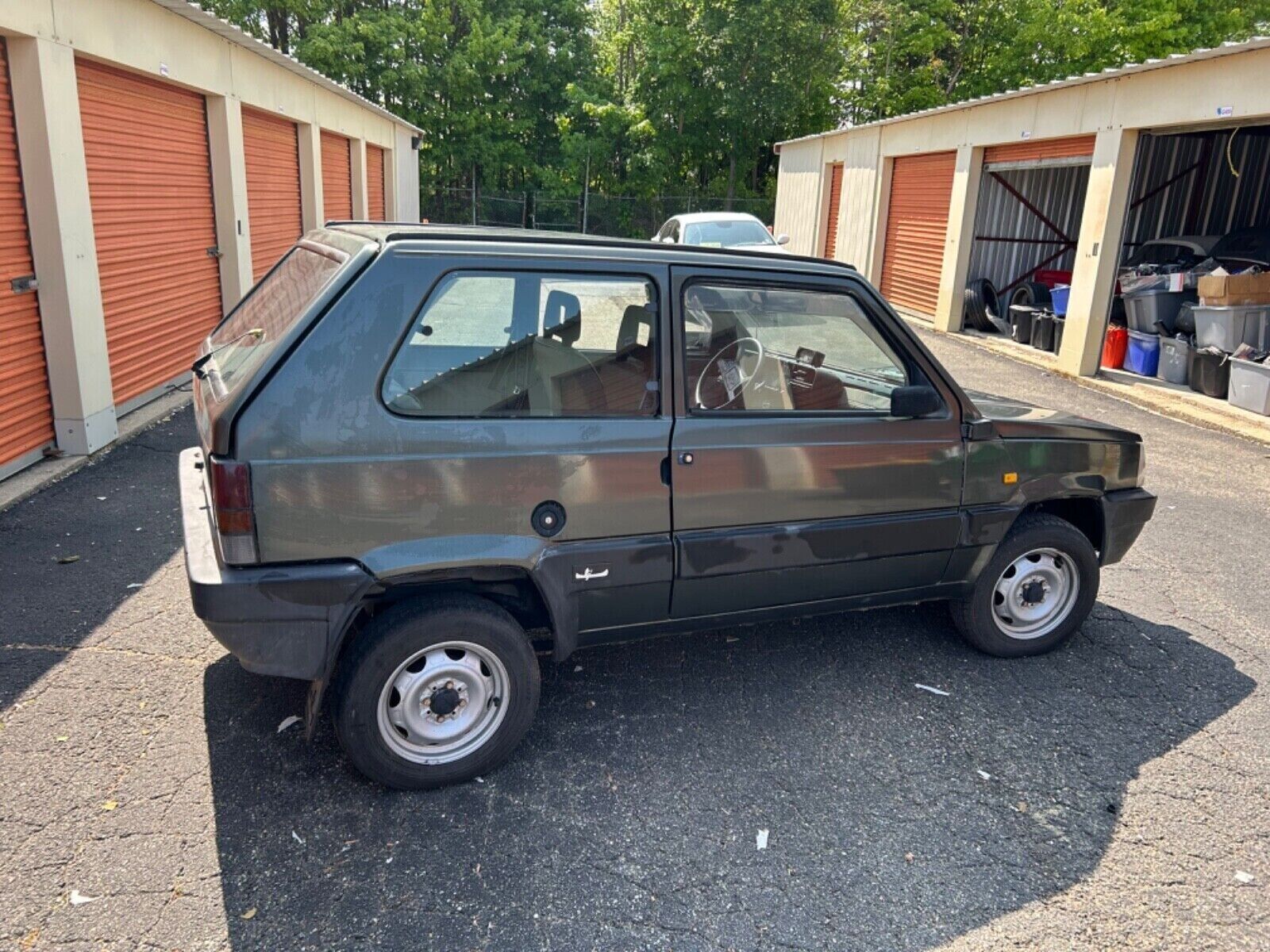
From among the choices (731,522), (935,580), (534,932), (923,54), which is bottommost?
(534,932)

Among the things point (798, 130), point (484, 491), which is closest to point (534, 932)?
point (484, 491)

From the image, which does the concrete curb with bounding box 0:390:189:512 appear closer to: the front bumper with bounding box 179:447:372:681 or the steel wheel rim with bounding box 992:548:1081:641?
the front bumper with bounding box 179:447:372:681

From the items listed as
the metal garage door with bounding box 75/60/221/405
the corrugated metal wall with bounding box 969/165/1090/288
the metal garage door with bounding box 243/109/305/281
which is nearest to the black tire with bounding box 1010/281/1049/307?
the corrugated metal wall with bounding box 969/165/1090/288

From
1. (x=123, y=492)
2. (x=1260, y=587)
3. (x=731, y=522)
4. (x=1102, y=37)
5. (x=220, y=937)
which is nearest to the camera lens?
(x=220, y=937)

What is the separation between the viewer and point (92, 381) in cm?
709

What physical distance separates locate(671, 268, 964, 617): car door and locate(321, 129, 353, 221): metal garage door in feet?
43.3

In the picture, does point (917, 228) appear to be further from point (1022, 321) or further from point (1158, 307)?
point (1158, 307)

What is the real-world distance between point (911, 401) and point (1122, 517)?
1.47 meters

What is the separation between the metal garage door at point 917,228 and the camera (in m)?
16.4

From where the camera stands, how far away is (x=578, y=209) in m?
31.2

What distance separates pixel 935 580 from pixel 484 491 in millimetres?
2132

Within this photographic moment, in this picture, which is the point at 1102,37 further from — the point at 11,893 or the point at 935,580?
the point at 11,893

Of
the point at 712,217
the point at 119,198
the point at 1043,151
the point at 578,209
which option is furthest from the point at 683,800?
the point at 578,209

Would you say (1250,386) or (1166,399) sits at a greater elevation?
(1250,386)
